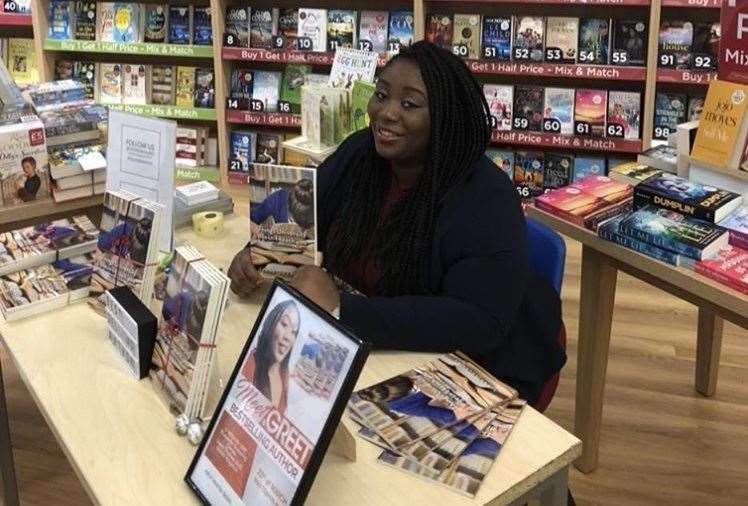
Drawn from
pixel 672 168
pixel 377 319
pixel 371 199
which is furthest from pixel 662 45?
pixel 377 319

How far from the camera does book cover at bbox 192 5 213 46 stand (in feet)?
15.3

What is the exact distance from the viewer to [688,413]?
2.79 metres

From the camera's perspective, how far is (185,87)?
4.84 meters

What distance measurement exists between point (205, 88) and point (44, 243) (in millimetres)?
2967

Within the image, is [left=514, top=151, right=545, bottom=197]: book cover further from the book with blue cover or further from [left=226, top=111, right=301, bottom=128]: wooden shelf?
the book with blue cover

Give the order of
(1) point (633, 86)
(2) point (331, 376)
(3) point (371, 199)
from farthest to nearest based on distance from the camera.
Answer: (1) point (633, 86) < (3) point (371, 199) < (2) point (331, 376)

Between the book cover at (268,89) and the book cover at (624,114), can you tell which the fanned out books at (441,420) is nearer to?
the book cover at (624,114)

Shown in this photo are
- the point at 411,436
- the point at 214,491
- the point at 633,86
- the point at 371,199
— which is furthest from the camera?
the point at 633,86

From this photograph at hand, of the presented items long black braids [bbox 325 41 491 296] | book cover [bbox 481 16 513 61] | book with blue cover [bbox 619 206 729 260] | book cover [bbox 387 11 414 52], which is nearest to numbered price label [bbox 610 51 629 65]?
book cover [bbox 481 16 513 61]

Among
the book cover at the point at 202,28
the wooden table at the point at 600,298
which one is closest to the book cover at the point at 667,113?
the wooden table at the point at 600,298

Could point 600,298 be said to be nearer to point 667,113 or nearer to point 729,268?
point 729,268

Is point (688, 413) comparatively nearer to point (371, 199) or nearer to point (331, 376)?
point (371, 199)

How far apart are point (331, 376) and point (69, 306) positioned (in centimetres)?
93

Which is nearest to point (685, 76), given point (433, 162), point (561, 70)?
point (561, 70)
